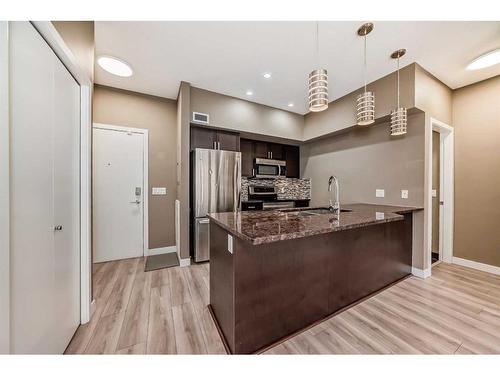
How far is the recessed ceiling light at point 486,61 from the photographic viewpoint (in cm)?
219

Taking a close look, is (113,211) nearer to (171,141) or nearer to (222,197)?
(171,141)

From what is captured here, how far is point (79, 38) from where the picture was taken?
4.99 ft

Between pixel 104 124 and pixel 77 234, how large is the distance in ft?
7.40

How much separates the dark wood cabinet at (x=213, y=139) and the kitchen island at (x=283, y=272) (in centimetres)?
188

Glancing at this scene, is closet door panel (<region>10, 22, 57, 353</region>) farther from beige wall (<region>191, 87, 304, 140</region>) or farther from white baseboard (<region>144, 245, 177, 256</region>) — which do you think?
white baseboard (<region>144, 245, 177, 256</region>)

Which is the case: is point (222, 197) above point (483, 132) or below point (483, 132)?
below

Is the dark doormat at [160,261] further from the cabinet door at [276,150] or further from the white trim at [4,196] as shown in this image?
the cabinet door at [276,150]

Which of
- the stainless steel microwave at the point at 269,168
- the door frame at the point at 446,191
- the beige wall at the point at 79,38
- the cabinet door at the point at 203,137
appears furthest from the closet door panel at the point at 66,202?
the door frame at the point at 446,191

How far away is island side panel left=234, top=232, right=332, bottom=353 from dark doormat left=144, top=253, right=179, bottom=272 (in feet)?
6.60

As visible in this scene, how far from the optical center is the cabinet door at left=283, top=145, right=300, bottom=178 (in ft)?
14.7

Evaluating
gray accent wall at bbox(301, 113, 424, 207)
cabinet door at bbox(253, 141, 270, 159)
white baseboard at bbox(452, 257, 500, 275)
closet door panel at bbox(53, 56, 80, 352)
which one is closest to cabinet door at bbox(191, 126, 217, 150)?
cabinet door at bbox(253, 141, 270, 159)
